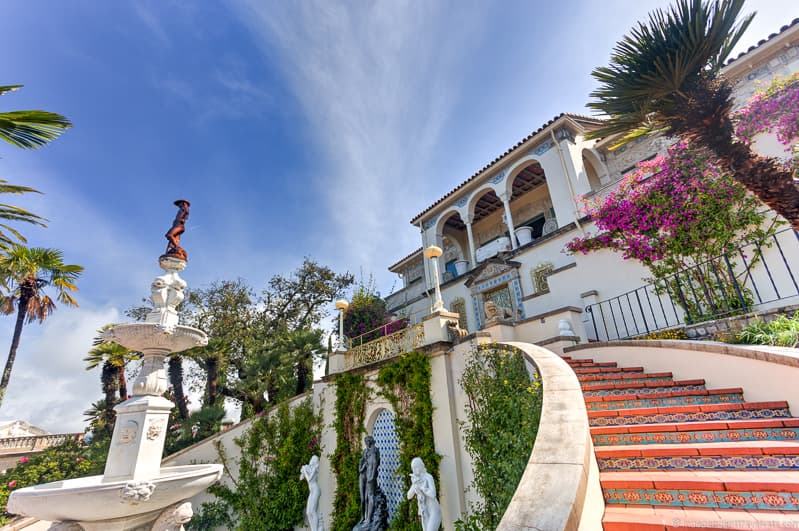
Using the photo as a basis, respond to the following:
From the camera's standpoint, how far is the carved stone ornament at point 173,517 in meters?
4.21

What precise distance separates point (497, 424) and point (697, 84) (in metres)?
5.68

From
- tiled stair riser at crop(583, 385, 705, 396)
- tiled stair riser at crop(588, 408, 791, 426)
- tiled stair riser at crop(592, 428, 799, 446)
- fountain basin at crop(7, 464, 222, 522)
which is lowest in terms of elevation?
fountain basin at crop(7, 464, 222, 522)

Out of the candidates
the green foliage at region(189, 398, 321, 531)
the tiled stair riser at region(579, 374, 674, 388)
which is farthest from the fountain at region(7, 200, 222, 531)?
the tiled stair riser at region(579, 374, 674, 388)

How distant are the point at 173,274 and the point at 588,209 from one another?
1095 cm

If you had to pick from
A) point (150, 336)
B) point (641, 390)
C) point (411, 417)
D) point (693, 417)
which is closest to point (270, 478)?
point (411, 417)

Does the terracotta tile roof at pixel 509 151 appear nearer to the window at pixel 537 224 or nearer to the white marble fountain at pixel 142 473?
the window at pixel 537 224

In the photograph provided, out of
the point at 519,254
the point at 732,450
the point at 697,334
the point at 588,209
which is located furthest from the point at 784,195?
the point at 519,254

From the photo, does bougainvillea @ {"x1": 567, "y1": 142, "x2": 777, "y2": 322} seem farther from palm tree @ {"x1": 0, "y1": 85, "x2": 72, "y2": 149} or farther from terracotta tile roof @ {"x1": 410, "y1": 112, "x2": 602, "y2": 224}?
palm tree @ {"x1": 0, "y1": 85, "x2": 72, "y2": 149}

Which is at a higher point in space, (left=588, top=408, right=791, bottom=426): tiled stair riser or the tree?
the tree

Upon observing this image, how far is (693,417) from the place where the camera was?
11.2 feet

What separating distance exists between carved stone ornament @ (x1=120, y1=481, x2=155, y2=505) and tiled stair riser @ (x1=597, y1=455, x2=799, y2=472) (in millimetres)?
5137

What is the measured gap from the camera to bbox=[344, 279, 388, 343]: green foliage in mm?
13586

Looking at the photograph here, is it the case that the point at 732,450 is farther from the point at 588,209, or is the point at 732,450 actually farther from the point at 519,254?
the point at 519,254

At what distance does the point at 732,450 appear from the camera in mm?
2602
